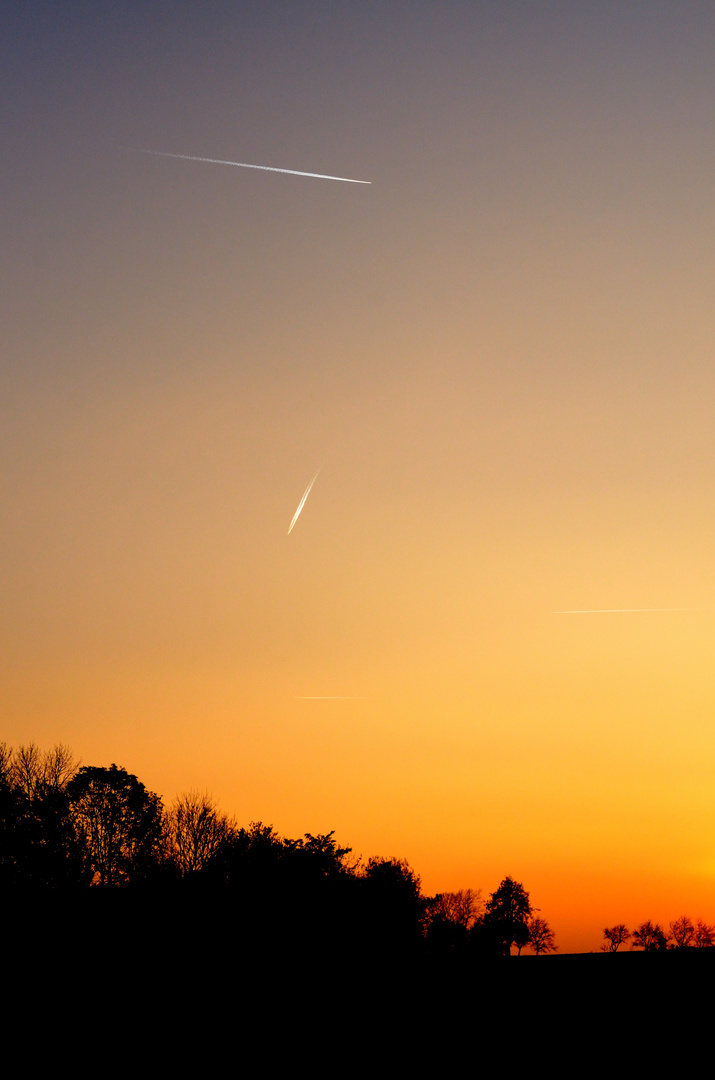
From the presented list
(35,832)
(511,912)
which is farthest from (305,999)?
(511,912)

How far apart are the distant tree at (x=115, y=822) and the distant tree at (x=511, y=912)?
83755mm

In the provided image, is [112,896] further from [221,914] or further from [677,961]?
[677,961]

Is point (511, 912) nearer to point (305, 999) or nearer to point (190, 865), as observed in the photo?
point (190, 865)

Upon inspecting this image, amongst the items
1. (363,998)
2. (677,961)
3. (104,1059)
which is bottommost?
(104,1059)

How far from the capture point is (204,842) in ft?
296

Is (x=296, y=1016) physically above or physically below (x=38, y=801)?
below

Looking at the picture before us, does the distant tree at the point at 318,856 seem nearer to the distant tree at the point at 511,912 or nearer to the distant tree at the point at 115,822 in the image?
the distant tree at the point at 115,822

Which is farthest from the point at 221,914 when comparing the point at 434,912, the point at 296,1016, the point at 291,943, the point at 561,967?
the point at 434,912

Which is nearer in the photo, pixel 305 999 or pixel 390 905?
pixel 305 999

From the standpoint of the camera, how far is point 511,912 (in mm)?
161375

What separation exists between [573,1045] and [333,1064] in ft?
28.4

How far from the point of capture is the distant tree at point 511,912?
519ft

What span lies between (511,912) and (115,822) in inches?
3705

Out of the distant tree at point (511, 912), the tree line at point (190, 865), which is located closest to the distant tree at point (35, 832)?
the tree line at point (190, 865)
